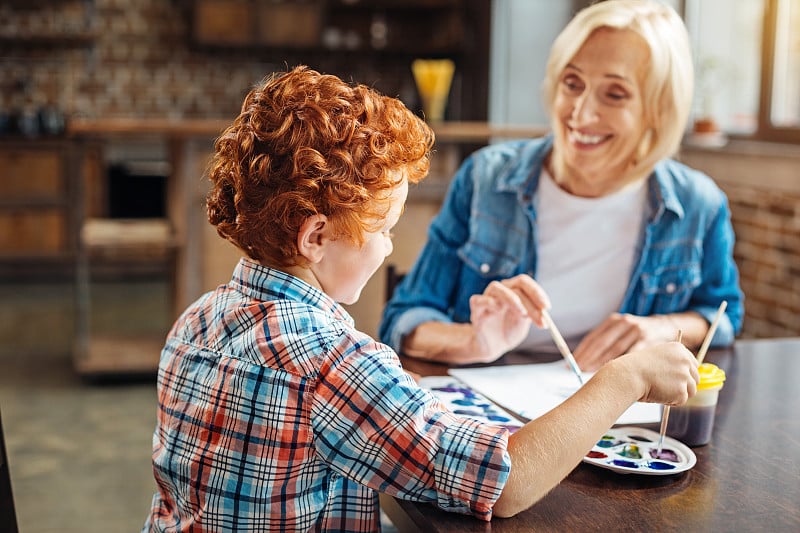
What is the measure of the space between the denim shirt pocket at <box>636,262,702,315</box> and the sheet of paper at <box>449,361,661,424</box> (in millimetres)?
323

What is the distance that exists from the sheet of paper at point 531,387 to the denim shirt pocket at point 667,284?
32cm

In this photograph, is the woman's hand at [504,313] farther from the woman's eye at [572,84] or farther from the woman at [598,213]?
the woman's eye at [572,84]

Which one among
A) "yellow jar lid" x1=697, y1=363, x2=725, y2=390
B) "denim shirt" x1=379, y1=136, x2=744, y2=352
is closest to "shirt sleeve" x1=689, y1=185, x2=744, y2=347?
"denim shirt" x1=379, y1=136, x2=744, y2=352

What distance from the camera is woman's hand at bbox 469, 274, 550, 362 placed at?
151 cm

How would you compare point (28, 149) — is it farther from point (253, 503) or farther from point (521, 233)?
point (253, 503)

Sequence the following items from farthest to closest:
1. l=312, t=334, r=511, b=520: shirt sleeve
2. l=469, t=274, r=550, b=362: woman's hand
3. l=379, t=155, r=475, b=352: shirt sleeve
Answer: l=379, t=155, r=475, b=352: shirt sleeve, l=469, t=274, r=550, b=362: woman's hand, l=312, t=334, r=511, b=520: shirt sleeve

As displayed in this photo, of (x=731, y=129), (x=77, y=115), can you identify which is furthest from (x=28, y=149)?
(x=731, y=129)

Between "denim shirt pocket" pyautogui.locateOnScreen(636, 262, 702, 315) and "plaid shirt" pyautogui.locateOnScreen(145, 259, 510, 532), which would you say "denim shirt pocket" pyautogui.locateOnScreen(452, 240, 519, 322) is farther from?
"plaid shirt" pyautogui.locateOnScreen(145, 259, 510, 532)

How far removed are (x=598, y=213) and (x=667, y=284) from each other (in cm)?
20

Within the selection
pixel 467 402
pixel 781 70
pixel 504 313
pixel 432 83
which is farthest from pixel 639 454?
pixel 781 70


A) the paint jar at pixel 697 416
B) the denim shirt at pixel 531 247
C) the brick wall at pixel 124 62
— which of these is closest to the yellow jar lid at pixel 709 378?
the paint jar at pixel 697 416

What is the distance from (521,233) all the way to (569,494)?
92 centimetres

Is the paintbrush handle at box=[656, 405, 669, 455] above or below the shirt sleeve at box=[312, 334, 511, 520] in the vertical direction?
below

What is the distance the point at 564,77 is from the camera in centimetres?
190
